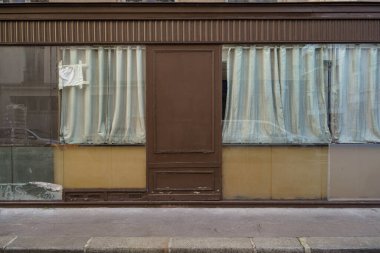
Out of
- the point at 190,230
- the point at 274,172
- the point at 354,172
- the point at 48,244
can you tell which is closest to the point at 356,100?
the point at 354,172

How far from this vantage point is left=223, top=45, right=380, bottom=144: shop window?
8.12 meters

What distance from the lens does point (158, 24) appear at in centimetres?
796

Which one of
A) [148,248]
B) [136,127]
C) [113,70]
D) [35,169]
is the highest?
[113,70]

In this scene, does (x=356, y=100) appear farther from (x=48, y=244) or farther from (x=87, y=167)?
(x=48, y=244)

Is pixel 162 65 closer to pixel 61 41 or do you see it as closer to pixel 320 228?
pixel 61 41

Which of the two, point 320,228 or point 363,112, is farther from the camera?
point 363,112

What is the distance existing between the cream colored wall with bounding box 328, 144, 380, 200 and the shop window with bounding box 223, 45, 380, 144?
0.60 ft

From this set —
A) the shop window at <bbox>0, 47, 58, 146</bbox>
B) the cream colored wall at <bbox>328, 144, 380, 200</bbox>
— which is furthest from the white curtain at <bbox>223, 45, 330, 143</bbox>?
the shop window at <bbox>0, 47, 58, 146</bbox>

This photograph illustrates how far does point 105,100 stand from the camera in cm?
820

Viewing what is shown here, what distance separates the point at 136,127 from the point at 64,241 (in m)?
2.60

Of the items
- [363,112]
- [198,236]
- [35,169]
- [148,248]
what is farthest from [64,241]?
[363,112]

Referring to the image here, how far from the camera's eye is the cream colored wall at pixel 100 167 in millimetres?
8117

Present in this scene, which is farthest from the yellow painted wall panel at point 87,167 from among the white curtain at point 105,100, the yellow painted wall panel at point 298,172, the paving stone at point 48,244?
the yellow painted wall panel at point 298,172

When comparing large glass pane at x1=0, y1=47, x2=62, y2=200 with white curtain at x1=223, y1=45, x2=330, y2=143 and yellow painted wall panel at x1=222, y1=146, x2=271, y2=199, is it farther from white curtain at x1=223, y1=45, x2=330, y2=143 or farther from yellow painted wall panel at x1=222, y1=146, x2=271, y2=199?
white curtain at x1=223, y1=45, x2=330, y2=143
